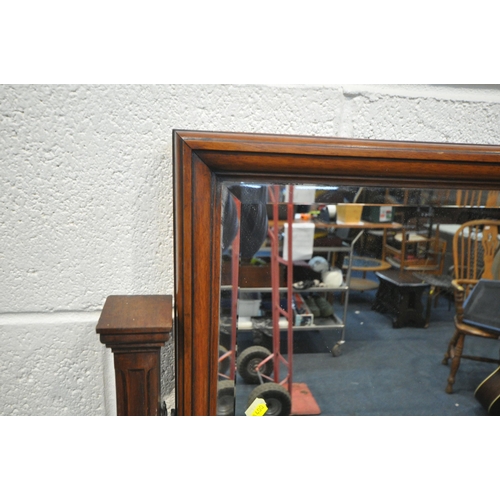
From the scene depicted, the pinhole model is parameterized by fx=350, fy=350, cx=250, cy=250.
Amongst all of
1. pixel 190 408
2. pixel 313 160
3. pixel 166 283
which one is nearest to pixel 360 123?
pixel 313 160

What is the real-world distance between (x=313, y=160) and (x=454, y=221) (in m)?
0.27

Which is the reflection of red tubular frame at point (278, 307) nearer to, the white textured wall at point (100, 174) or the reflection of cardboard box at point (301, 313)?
the reflection of cardboard box at point (301, 313)

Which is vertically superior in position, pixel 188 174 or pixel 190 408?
pixel 188 174

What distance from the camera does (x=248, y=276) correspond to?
0.53 metres

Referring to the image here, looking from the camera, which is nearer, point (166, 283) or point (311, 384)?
point (166, 283)

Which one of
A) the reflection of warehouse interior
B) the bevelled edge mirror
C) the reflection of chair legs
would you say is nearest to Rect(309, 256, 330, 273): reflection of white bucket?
the reflection of warehouse interior

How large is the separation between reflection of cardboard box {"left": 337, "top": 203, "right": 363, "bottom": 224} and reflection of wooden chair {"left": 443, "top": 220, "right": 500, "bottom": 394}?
18cm

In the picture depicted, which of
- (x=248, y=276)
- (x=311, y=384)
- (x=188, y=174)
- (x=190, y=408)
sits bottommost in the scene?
(x=311, y=384)

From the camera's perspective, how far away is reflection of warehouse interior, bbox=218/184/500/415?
0.48 m

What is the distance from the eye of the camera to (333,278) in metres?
0.65

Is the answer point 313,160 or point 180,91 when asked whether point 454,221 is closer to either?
point 313,160

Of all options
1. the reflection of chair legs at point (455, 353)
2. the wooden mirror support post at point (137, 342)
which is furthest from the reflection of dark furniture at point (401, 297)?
the wooden mirror support post at point (137, 342)

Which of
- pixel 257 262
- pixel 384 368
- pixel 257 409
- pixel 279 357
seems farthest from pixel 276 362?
pixel 384 368

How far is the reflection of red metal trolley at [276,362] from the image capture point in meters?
0.57
